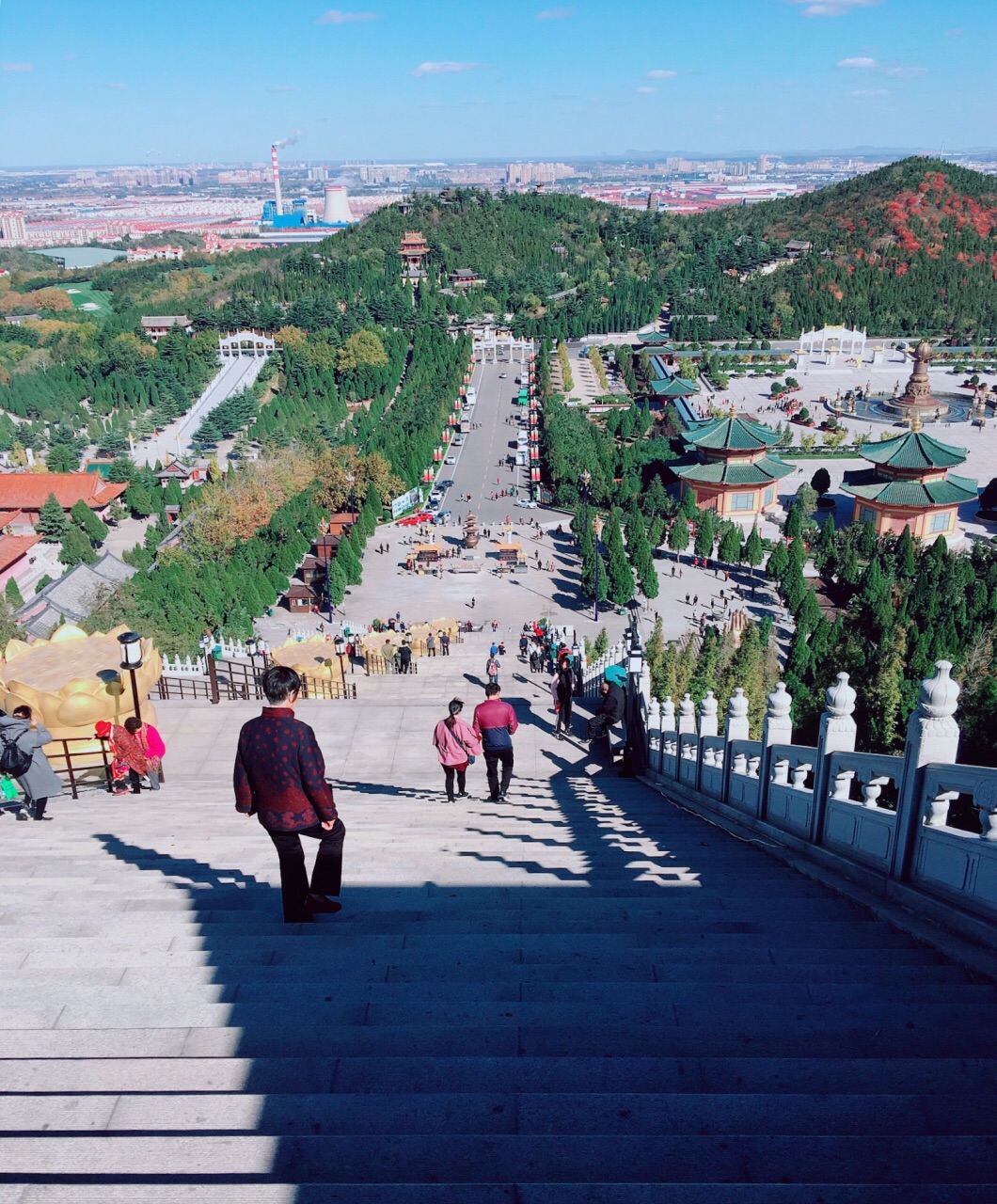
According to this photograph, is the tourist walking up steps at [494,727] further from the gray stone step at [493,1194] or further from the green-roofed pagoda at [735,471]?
the green-roofed pagoda at [735,471]

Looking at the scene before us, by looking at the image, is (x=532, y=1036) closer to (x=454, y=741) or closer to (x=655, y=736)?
(x=454, y=741)

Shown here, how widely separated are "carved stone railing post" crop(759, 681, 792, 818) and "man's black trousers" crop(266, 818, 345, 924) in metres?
2.97

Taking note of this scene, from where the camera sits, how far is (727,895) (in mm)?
5363

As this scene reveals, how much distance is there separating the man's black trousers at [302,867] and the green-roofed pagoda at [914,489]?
30.3 metres

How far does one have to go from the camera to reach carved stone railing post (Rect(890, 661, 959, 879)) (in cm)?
454

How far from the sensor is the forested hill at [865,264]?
70.2 metres

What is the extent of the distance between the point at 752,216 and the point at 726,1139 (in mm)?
104141

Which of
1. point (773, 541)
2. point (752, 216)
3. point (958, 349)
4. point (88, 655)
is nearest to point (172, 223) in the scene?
point (752, 216)

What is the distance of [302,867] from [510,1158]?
2219 millimetres

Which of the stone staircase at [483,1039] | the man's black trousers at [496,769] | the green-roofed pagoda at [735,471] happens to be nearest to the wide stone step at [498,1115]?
the stone staircase at [483,1039]

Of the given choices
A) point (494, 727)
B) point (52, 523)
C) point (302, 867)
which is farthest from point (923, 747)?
point (52, 523)

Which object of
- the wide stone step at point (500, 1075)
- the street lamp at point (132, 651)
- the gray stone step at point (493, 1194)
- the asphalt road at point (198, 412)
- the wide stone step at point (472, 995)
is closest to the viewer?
the gray stone step at point (493, 1194)

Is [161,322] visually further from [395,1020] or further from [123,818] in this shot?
[395,1020]

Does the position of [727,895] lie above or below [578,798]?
above
